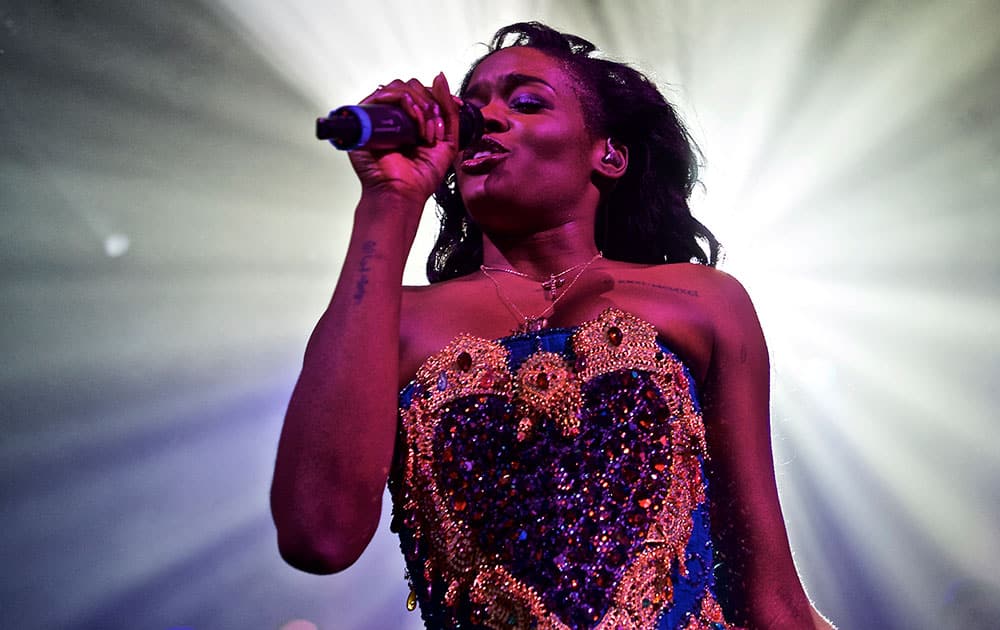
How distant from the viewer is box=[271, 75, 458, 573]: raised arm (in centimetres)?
105

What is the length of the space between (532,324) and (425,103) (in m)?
0.44

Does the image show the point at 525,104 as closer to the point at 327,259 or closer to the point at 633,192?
the point at 633,192

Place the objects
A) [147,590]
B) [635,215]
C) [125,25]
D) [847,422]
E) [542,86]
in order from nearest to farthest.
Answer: [542,86] < [635,215] < [125,25] < [847,422] < [147,590]

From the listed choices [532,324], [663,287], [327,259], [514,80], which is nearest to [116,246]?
[327,259]

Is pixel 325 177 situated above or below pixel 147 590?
above

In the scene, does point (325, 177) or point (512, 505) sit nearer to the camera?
point (512, 505)

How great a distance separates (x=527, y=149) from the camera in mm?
1443

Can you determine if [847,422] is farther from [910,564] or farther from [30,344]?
[30,344]

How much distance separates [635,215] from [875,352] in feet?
5.95

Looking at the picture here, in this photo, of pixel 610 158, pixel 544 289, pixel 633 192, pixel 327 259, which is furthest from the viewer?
pixel 327 259

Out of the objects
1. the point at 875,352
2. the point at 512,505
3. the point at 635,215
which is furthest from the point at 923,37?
the point at 512,505

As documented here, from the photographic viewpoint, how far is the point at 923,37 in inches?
120

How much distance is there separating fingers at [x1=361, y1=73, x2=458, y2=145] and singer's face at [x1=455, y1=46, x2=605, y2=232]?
9.1 inches

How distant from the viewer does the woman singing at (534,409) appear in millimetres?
1091
